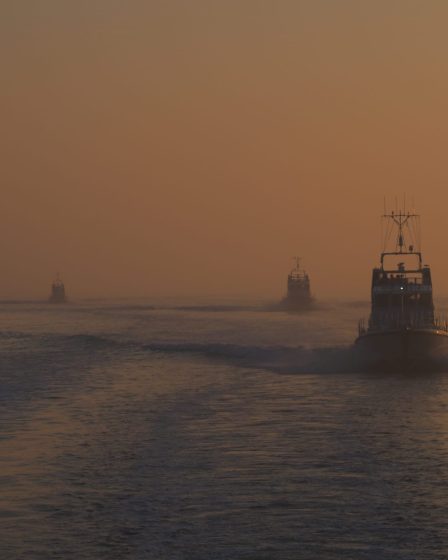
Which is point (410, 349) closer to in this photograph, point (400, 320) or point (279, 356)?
point (400, 320)

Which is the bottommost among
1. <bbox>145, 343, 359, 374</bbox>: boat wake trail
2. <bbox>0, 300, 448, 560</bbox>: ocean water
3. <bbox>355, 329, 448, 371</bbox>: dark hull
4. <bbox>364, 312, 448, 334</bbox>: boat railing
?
<bbox>0, 300, 448, 560</bbox>: ocean water

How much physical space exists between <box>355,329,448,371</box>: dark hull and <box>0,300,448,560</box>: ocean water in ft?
5.35

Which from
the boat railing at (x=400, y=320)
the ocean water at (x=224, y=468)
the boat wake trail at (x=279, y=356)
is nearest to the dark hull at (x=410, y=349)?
the ocean water at (x=224, y=468)

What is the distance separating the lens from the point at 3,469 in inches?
944

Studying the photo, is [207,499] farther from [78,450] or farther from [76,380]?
[76,380]

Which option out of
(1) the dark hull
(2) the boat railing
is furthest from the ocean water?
(2) the boat railing

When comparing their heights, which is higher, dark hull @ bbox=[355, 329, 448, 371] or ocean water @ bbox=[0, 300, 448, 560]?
dark hull @ bbox=[355, 329, 448, 371]

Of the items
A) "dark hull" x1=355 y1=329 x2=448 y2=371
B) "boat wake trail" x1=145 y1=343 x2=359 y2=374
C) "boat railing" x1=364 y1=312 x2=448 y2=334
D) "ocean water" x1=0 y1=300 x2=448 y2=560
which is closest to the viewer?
"ocean water" x1=0 y1=300 x2=448 y2=560

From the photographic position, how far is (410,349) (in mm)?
54062

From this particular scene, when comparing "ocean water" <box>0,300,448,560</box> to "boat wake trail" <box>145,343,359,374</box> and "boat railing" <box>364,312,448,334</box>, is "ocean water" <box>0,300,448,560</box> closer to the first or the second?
"boat railing" <box>364,312,448,334</box>

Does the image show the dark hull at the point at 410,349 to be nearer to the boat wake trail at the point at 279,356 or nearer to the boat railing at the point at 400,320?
the boat railing at the point at 400,320

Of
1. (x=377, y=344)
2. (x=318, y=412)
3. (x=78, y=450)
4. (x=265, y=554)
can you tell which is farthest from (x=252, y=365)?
(x=265, y=554)

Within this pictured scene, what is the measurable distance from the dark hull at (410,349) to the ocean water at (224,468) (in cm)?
163

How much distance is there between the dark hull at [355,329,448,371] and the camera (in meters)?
54.1
